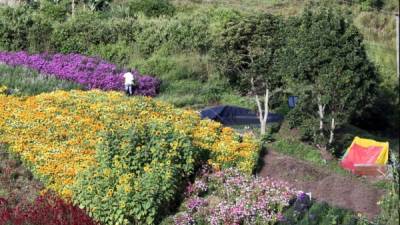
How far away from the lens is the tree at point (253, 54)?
1666 centimetres

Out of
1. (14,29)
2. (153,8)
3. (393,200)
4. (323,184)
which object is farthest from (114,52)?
(393,200)

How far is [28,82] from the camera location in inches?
606

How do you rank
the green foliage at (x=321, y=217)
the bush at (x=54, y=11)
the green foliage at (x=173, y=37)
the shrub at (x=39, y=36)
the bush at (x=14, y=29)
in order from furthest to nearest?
the bush at (x=54, y=11) → the green foliage at (x=173, y=37) → the shrub at (x=39, y=36) → the bush at (x=14, y=29) → the green foliage at (x=321, y=217)

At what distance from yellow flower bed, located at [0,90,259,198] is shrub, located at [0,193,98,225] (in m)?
0.35

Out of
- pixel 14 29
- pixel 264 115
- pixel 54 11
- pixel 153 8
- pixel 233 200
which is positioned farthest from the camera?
pixel 153 8

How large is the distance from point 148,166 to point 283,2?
45.9 ft

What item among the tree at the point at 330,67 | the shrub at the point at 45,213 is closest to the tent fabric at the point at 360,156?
the tree at the point at 330,67

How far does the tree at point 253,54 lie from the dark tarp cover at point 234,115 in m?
0.29

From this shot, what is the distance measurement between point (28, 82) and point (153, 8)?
46.2ft

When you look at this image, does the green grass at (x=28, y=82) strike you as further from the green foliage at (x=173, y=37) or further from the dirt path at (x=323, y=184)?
the green foliage at (x=173, y=37)

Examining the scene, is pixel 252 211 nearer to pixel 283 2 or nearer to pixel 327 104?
pixel 327 104

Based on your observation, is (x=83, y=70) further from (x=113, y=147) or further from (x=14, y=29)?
(x=113, y=147)

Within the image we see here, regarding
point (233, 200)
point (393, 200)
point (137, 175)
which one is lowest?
point (233, 200)

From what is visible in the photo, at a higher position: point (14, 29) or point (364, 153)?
point (14, 29)
